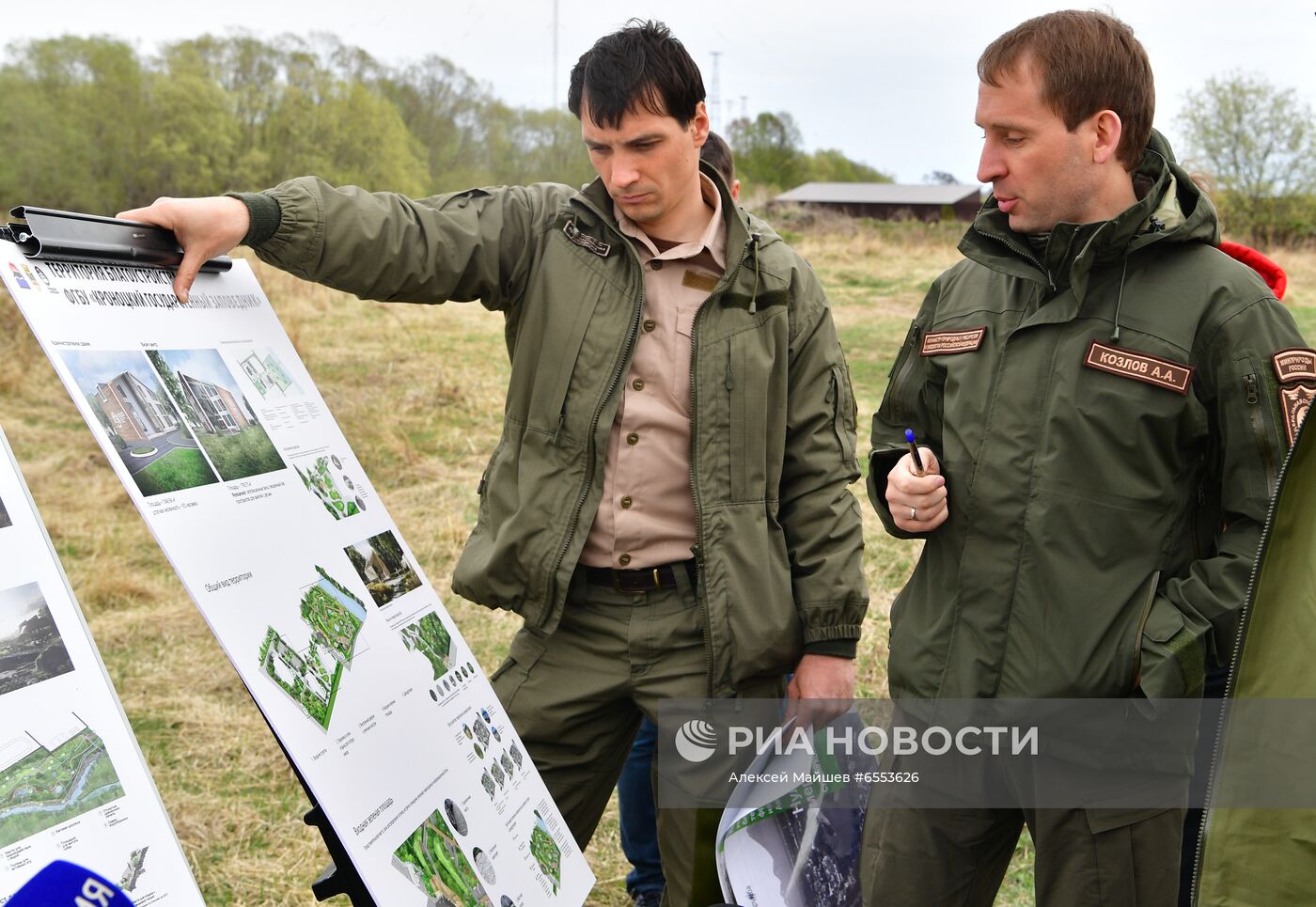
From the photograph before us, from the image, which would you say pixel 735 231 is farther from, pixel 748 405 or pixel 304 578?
pixel 304 578

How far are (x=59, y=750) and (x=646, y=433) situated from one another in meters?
1.23

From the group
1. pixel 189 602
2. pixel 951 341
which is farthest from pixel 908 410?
pixel 189 602

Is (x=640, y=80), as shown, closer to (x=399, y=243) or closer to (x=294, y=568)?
(x=399, y=243)

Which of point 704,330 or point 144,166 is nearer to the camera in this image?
point 704,330

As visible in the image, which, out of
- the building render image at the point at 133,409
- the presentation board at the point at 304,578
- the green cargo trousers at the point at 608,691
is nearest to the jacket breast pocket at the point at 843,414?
the green cargo trousers at the point at 608,691

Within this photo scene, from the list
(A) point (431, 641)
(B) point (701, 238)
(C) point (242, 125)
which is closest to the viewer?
(A) point (431, 641)

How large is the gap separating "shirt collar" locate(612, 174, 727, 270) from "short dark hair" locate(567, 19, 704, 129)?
0.68 ft

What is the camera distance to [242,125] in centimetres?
2583

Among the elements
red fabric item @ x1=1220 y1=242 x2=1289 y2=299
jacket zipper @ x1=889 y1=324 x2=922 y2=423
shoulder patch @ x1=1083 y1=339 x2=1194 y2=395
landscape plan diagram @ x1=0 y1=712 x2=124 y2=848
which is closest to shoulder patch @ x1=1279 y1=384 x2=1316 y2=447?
shoulder patch @ x1=1083 y1=339 x2=1194 y2=395

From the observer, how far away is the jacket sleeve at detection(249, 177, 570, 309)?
6.30ft

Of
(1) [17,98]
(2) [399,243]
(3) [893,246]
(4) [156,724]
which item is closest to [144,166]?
(1) [17,98]

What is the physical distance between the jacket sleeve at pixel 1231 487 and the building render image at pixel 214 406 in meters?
1.51

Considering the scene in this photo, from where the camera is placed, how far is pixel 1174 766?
1.90 m

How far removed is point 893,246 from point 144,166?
17.0 m
